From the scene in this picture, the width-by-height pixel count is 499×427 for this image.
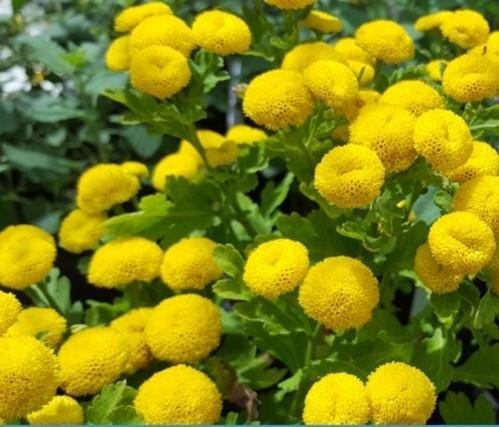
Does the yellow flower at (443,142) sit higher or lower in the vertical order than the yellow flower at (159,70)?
higher

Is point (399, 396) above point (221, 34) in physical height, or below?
below

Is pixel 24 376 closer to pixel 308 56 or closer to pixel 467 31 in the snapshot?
pixel 308 56

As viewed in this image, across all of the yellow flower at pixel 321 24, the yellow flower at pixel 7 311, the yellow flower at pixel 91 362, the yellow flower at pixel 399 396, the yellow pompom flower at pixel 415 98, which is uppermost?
the yellow pompom flower at pixel 415 98

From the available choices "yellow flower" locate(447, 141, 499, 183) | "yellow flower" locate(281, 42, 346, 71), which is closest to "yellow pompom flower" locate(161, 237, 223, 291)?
"yellow flower" locate(281, 42, 346, 71)

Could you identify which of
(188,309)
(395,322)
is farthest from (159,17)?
(395,322)

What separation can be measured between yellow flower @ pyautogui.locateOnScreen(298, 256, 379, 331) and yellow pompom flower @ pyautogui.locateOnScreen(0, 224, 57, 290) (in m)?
0.42

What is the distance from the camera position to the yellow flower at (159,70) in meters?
1.34

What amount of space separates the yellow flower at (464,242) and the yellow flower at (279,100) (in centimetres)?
25

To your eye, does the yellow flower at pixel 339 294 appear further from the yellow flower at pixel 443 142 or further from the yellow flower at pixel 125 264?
the yellow flower at pixel 125 264

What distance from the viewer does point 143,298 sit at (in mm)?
1525

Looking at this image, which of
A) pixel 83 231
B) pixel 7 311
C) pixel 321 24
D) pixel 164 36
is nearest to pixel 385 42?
pixel 321 24

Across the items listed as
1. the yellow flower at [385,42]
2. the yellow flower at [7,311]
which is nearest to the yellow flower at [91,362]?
the yellow flower at [7,311]

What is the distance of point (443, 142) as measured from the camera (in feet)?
3.69

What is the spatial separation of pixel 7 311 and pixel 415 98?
573 mm
